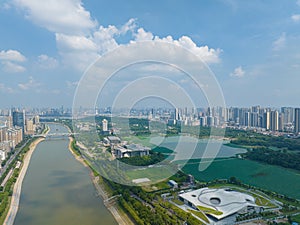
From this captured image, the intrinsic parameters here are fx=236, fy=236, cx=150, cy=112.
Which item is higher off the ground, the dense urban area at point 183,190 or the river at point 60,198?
the dense urban area at point 183,190

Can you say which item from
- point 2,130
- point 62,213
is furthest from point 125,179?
point 2,130

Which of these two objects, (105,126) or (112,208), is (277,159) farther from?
(105,126)

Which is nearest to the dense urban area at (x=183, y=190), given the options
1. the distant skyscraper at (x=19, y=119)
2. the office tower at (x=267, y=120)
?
the distant skyscraper at (x=19, y=119)

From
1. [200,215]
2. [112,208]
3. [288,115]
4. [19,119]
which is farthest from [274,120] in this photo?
[19,119]

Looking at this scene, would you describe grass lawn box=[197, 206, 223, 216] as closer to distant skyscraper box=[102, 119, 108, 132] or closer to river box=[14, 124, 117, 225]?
river box=[14, 124, 117, 225]

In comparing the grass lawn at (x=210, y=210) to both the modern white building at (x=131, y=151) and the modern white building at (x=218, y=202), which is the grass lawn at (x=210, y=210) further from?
the modern white building at (x=131, y=151)

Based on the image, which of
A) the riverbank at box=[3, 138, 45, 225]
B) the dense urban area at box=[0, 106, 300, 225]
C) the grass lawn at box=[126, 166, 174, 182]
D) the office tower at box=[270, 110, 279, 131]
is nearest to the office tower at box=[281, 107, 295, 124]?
the office tower at box=[270, 110, 279, 131]
